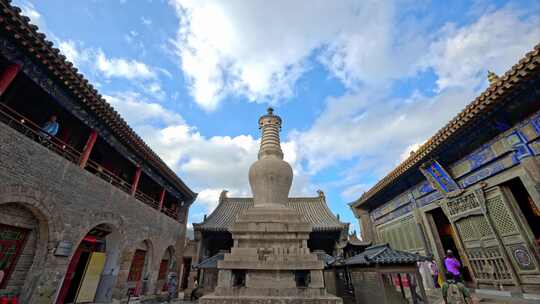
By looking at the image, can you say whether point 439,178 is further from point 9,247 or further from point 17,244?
point 9,247

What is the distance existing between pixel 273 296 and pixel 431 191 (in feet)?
29.7

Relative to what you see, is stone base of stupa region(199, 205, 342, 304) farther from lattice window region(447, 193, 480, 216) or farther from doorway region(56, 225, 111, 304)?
doorway region(56, 225, 111, 304)

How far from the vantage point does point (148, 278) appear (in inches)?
531

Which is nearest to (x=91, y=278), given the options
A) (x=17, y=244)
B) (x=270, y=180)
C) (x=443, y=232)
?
(x=17, y=244)

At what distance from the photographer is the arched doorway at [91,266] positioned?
10.0 m

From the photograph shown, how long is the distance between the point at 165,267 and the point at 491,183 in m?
18.5

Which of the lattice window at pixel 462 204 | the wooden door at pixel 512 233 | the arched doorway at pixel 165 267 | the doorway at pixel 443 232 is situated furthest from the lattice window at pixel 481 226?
the arched doorway at pixel 165 267

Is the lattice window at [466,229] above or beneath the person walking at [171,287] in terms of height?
above

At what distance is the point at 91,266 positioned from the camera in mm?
10570

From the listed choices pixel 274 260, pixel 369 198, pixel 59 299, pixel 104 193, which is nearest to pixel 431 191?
pixel 369 198

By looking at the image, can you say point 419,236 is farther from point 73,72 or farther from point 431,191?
point 73,72

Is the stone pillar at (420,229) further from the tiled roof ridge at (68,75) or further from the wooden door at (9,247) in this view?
the wooden door at (9,247)

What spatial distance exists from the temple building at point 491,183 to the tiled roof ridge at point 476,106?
0.07 feet

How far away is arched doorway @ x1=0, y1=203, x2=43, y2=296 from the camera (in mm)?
7203
